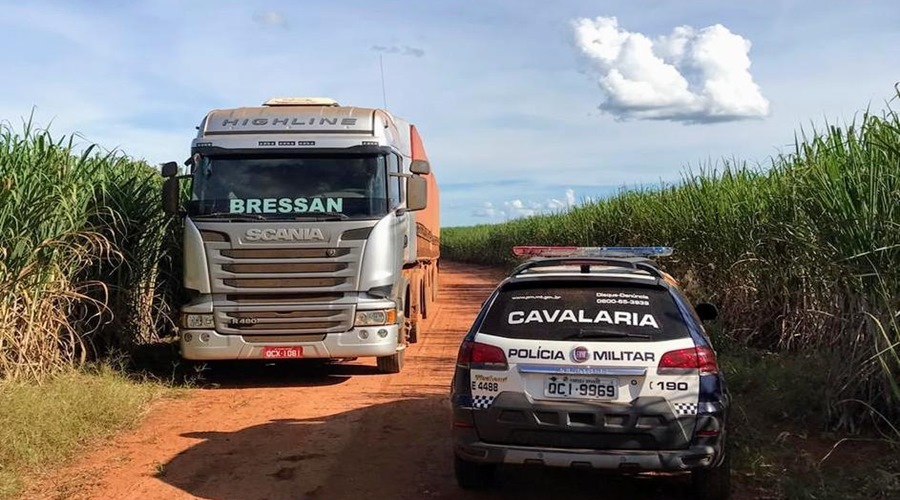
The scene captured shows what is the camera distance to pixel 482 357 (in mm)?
4902

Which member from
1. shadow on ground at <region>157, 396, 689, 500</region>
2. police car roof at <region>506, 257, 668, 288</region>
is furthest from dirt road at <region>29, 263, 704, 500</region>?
police car roof at <region>506, 257, 668, 288</region>

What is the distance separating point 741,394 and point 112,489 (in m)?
5.76

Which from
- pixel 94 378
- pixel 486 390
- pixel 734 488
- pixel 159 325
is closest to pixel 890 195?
pixel 734 488

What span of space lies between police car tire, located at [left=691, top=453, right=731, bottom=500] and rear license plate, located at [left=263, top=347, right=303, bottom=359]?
215 inches

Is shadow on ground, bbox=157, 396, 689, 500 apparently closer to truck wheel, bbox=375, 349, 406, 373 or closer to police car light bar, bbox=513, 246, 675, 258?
police car light bar, bbox=513, 246, 675, 258

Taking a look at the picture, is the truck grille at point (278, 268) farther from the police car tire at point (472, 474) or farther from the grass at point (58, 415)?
the police car tire at point (472, 474)

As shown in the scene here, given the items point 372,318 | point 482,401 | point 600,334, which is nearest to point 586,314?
point 600,334

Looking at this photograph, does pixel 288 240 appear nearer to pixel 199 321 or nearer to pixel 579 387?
pixel 199 321

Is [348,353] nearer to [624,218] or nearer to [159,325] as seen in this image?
[159,325]

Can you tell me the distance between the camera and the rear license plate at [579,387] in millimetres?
4680

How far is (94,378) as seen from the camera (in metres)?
8.47

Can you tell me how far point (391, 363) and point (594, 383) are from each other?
18.7 feet

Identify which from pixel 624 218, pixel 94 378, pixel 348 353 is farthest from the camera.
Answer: pixel 624 218

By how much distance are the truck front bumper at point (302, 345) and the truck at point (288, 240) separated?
0.5 inches
